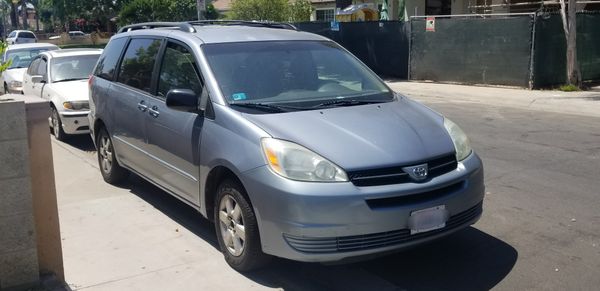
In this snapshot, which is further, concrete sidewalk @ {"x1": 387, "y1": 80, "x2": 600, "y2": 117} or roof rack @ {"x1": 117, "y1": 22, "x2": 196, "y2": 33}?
concrete sidewalk @ {"x1": 387, "y1": 80, "x2": 600, "y2": 117}

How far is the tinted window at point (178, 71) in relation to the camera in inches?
202

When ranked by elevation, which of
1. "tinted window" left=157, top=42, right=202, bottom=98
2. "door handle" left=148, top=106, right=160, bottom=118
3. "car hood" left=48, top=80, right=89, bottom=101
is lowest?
"car hood" left=48, top=80, right=89, bottom=101

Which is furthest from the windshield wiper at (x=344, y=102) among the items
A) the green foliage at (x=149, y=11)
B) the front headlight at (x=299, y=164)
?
the green foliage at (x=149, y=11)

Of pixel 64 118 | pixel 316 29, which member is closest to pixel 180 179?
pixel 64 118

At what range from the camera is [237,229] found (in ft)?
14.4

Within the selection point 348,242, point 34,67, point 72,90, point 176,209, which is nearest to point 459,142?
point 348,242

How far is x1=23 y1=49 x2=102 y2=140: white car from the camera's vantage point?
31.6 ft

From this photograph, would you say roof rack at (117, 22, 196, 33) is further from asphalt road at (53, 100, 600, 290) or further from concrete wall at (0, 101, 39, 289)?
concrete wall at (0, 101, 39, 289)

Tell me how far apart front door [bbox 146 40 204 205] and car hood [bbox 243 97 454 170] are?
2.38 ft

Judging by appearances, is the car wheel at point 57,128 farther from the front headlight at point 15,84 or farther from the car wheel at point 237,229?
the car wheel at point 237,229

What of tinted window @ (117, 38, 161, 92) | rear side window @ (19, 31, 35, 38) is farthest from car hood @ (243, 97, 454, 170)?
rear side window @ (19, 31, 35, 38)

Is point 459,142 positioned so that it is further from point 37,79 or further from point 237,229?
point 37,79

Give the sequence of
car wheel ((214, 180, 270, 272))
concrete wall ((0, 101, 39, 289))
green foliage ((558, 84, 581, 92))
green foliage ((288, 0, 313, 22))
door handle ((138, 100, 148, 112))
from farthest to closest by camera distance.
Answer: green foliage ((288, 0, 313, 22)) → green foliage ((558, 84, 581, 92)) → door handle ((138, 100, 148, 112)) → car wheel ((214, 180, 270, 272)) → concrete wall ((0, 101, 39, 289))

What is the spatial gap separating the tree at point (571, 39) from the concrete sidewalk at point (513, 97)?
2.06 ft
